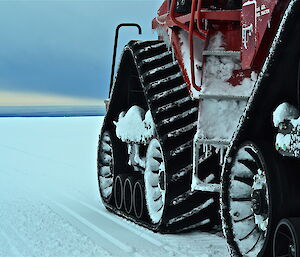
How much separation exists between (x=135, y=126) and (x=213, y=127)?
218 centimetres

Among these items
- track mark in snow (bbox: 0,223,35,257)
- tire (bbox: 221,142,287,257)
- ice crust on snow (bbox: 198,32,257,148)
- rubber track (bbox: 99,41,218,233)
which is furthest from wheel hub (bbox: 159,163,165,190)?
tire (bbox: 221,142,287,257)

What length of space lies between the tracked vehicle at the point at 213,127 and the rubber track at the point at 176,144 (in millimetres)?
10

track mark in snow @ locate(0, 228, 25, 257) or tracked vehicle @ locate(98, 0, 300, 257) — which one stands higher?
tracked vehicle @ locate(98, 0, 300, 257)

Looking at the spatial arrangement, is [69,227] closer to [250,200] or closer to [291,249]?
[250,200]

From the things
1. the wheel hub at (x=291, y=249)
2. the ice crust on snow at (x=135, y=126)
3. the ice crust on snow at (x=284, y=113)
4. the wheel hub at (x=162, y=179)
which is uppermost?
the ice crust on snow at (x=284, y=113)

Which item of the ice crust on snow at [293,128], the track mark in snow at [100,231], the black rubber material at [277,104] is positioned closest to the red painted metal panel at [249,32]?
the black rubber material at [277,104]

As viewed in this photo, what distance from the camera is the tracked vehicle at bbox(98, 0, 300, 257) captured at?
13.4 ft

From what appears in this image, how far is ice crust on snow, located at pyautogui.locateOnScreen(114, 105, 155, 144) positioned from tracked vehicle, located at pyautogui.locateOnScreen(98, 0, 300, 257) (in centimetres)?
1

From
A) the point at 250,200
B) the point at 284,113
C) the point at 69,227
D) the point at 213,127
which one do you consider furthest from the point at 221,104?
the point at 69,227

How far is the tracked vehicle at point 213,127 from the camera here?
4.09 metres

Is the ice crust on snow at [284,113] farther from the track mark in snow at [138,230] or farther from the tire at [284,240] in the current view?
the track mark in snow at [138,230]

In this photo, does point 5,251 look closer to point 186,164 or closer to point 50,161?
point 186,164

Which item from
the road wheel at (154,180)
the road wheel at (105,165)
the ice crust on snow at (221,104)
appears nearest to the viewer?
the ice crust on snow at (221,104)

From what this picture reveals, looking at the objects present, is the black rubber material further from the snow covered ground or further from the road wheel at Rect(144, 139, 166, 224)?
the road wheel at Rect(144, 139, 166, 224)
